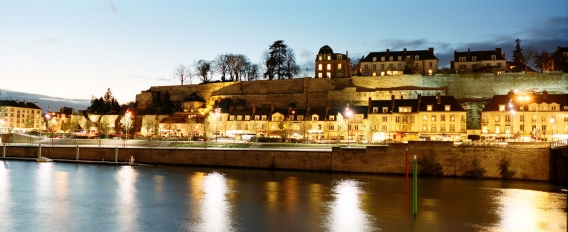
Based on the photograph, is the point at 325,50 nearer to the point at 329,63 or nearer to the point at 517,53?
the point at 329,63

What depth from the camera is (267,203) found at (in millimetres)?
23125

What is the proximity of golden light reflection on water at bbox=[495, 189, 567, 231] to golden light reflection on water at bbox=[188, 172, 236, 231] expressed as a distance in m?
11.2

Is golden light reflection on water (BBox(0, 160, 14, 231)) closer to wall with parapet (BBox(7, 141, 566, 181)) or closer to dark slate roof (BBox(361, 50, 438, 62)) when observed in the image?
wall with parapet (BBox(7, 141, 566, 181))

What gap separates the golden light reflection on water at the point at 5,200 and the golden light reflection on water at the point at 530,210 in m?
19.8

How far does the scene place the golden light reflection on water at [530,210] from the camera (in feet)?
61.7

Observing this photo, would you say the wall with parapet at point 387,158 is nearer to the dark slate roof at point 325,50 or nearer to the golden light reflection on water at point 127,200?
the golden light reflection on water at point 127,200

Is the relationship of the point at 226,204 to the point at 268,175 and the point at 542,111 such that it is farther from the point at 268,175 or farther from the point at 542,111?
the point at 542,111

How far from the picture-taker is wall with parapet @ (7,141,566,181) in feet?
98.0

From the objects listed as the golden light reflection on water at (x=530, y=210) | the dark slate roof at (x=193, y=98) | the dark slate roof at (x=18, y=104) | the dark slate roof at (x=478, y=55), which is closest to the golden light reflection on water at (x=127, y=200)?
the golden light reflection on water at (x=530, y=210)

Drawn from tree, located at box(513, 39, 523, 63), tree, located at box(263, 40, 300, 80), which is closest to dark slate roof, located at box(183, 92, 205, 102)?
tree, located at box(263, 40, 300, 80)

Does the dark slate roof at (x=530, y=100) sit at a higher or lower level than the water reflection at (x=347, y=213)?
higher

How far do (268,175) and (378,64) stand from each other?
40.4 m

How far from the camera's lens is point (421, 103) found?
5153 cm

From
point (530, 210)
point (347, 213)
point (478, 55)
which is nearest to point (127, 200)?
point (347, 213)
